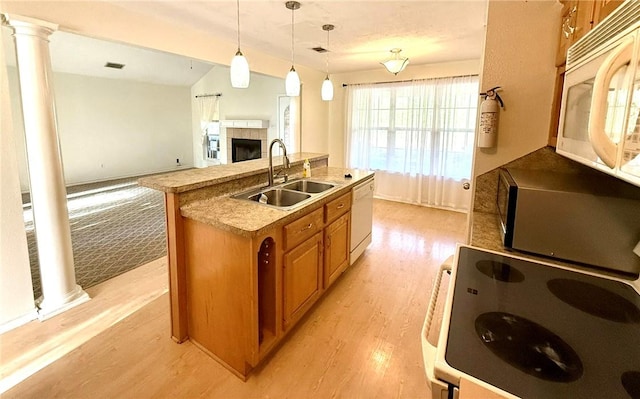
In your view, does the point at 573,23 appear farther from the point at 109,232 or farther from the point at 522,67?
the point at 109,232

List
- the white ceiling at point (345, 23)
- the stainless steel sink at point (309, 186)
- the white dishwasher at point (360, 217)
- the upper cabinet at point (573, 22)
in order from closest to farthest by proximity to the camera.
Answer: the upper cabinet at point (573, 22) → the white ceiling at point (345, 23) → the stainless steel sink at point (309, 186) → the white dishwasher at point (360, 217)

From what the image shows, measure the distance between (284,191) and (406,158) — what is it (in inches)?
139

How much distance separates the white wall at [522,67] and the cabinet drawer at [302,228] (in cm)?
124

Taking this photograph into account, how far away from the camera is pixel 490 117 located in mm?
1821

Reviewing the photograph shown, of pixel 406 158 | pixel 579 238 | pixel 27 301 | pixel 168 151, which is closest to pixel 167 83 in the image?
pixel 168 151

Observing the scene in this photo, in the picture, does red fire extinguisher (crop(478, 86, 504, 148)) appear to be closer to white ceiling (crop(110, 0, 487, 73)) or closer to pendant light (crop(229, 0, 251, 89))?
white ceiling (crop(110, 0, 487, 73))

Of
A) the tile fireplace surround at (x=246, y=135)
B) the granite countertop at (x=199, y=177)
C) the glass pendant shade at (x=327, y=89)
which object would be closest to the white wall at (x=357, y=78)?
the tile fireplace surround at (x=246, y=135)

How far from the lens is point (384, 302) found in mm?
2588

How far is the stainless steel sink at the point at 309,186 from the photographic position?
2.80 metres

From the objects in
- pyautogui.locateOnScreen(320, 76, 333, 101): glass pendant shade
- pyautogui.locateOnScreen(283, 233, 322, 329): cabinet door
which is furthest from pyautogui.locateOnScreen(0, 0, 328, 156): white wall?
pyautogui.locateOnScreen(283, 233, 322, 329): cabinet door

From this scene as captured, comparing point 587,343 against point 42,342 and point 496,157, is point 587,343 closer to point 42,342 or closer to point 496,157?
point 496,157

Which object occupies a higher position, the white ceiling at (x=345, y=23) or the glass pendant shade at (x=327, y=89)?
the white ceiling at (x=345, y=23)

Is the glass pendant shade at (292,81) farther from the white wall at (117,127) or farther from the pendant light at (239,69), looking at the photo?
the white wall at (117,127)

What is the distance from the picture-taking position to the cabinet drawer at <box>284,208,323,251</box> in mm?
1902
